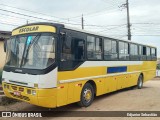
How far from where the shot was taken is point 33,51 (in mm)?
8203

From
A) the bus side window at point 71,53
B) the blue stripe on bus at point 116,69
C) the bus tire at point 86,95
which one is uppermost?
the bus side window at point 71,53

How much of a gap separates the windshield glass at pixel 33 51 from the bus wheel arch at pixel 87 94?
2439 mm

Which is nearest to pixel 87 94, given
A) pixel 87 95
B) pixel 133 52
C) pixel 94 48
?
pixel 87 95

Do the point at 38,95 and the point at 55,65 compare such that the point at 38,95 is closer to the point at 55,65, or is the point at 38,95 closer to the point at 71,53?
the point at 55,65

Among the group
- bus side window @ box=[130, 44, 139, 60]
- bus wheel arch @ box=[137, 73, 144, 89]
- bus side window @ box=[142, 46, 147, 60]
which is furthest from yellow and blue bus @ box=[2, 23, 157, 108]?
bus side window @ box=[142, 46, 147, 60]

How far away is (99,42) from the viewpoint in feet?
35.8

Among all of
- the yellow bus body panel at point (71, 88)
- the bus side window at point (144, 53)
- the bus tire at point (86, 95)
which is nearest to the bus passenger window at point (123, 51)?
the yellow bus body panel at point (71, 88)

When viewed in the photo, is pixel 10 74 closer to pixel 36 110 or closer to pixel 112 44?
pixel 36 110

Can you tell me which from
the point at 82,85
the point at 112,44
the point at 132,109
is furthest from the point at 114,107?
the point at 112,44

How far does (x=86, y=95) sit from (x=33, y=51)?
10.1 feet

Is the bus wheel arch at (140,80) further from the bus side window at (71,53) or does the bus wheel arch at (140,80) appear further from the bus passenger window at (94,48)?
the bus side window at (71,53)

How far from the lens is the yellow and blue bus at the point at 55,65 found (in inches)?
308

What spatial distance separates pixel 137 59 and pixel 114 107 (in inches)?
250

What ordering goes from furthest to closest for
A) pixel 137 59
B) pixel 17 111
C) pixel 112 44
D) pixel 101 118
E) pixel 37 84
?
1. pixel 137 59
2. pixel 112 44
3. pixel 17 111
4. pixel 101 118
5. pixel 37 84
